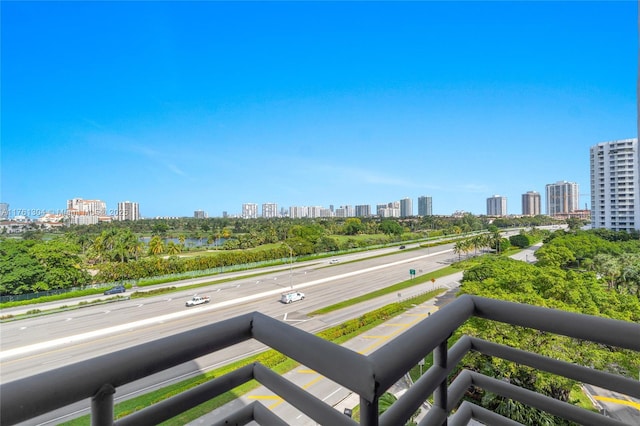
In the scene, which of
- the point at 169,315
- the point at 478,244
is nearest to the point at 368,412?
the point at 169,315

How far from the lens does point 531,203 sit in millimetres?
54031

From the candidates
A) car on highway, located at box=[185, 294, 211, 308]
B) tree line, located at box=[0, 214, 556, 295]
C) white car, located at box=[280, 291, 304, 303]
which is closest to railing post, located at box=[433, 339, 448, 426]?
white car, located at box=[280, 291, 304, 303]

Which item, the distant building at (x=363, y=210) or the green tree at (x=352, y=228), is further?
the distant building at (x=363, y=210)

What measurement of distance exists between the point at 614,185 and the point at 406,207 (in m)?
35.2

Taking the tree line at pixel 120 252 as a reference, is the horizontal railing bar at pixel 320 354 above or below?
above

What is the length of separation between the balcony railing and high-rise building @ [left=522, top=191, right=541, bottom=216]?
6396 cm

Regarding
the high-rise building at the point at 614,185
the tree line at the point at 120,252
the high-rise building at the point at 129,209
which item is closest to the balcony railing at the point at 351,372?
the tree line at the point at 120,252

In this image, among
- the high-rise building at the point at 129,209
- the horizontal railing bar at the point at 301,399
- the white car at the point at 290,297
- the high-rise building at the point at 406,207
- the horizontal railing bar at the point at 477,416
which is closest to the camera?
the horizontal railing bar at the point at 301,399

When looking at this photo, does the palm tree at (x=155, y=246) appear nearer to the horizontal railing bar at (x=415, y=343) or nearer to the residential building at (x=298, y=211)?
the horizontal railing bar at (x=415, y=343)

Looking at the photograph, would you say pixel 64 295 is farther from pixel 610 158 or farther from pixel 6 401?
pixel 610 158

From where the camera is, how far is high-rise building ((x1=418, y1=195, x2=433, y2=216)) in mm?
56869

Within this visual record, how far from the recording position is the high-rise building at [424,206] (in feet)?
187

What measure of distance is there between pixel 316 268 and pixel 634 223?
2591cm

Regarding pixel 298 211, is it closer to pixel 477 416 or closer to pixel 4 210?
pixel 4 210
